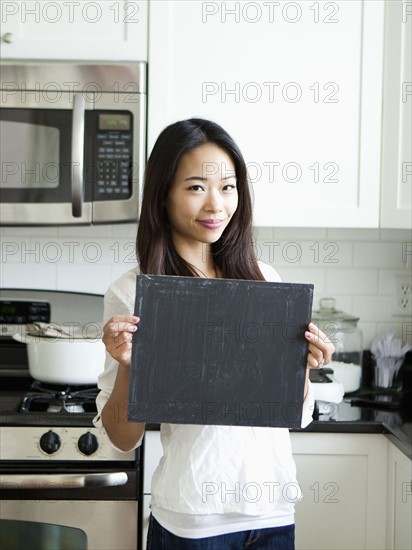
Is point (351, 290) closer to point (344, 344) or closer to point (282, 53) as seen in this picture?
point (344, 344)

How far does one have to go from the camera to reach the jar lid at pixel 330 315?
265 cm

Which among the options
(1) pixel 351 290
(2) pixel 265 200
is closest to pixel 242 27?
(2) pixel 265 200

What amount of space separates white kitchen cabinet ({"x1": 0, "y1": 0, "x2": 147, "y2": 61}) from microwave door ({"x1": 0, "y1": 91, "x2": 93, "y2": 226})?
16 centimetres

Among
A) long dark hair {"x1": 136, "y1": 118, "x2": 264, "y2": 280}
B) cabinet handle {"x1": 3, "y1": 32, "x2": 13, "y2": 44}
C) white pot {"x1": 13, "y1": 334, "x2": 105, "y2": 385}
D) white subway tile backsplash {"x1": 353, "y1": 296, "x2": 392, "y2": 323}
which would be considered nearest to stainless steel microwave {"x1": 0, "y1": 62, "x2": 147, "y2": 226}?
cabinet handle {"x1": 3, "y1": 32, "x2": 13, "y2": 44}

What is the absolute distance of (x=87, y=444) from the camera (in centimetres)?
213

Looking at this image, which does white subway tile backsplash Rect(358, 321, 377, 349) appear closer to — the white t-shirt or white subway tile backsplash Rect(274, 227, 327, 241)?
white subway tile backsplash Rect(274, 227, 327, 241)

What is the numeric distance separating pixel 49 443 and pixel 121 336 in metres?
0.85

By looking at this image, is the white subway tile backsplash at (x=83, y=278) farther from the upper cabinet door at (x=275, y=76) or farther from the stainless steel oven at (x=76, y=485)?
the stainless steel oven at (x=76, y=485)

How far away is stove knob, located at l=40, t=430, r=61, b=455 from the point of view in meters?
2.13

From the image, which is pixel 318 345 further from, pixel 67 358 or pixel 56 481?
pixel 67 358

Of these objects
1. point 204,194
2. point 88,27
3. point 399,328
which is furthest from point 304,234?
point 204,194

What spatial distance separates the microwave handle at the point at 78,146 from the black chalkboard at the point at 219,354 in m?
1.04

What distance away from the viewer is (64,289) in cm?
282

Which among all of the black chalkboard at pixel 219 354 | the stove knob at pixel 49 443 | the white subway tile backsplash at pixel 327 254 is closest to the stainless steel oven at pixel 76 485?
the stove knob at pixel 49 443
